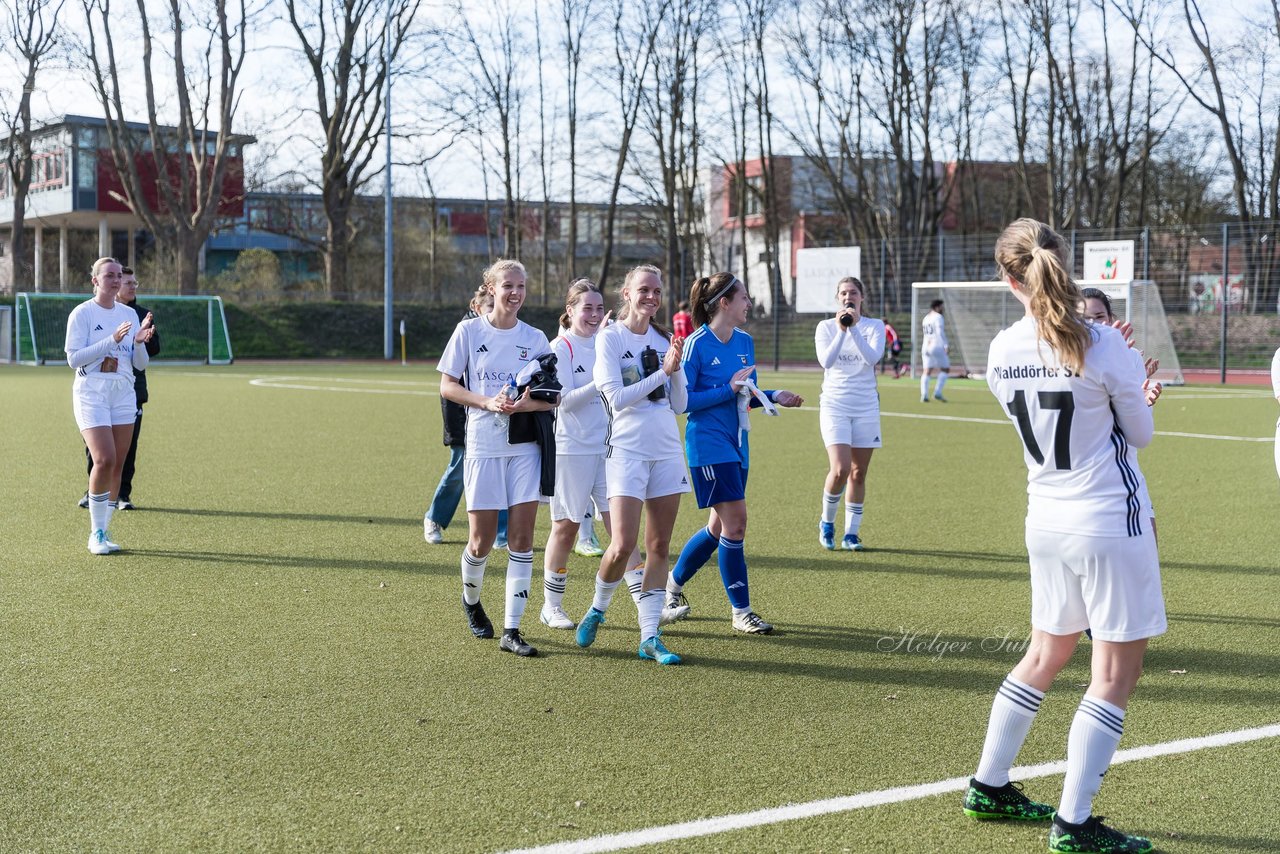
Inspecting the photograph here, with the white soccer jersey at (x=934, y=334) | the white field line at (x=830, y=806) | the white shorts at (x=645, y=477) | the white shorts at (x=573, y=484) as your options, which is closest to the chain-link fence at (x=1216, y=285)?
the white soccer jersey at (x=934, y=334)

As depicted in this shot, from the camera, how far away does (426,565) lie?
26.3 ft

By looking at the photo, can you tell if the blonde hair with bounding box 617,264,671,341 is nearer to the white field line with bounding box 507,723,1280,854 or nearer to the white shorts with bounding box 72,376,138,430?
the white field line with bounding box 507,723,1280,854

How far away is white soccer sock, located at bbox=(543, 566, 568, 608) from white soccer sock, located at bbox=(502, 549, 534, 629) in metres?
0.29

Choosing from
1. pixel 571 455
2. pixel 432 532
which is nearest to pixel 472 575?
pixel 571 455

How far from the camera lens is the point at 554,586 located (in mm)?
6289

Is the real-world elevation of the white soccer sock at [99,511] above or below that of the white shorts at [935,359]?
below

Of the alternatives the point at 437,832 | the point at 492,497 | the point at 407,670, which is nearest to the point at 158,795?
the point at 437,832

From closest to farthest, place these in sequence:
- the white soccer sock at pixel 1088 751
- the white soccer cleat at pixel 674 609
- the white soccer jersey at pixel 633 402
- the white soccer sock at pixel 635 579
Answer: the white soccer sock at pixel 1088 751 → the white soccer jersey at pixel 633 402 → the white soccer sock at pixel 635 579 → the white soccer cleat at pixel 674 609

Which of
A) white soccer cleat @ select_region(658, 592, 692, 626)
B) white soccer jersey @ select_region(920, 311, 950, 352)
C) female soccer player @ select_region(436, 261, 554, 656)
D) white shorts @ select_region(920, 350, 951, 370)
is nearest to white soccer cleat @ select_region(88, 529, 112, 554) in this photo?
female soccer player @ select_region(436, 261, 554, 656)

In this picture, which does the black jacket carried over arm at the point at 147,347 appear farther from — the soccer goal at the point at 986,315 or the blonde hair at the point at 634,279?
the soccer goal at the point at 986,315

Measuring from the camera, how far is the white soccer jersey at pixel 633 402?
5672 mm

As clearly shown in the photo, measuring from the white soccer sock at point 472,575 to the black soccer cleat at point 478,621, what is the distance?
3 cm

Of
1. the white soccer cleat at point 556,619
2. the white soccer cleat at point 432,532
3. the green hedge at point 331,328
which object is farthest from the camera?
the green hedge at point 331,328

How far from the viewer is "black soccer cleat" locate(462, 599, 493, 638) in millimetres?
6195
